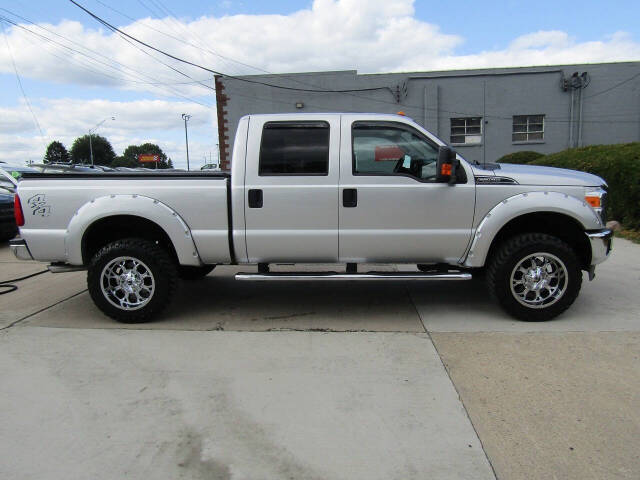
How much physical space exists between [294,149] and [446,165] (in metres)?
1.47

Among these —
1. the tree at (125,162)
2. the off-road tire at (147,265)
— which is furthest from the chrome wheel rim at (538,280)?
the tree at (125,162)

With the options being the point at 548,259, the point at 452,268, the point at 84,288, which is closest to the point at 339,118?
the point at 452,268

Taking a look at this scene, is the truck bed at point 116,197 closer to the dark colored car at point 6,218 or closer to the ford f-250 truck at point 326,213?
the ford f-250 truck at point 326,213

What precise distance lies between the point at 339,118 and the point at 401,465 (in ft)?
11.0

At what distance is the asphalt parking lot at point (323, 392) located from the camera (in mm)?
2742

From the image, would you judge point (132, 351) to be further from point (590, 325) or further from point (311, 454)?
point (590, 325)

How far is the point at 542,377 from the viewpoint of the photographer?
3.70 m

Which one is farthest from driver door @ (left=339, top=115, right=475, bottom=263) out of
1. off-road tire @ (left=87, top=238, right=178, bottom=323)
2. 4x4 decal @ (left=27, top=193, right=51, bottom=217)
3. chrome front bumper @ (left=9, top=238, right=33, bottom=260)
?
chrome front bumper @ (left=9, top=238, right=33, bottom=260)

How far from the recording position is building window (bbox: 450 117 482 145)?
24703 millimetres

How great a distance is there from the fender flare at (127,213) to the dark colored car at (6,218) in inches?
232

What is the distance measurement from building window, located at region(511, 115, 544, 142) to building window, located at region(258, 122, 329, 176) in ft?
72.7

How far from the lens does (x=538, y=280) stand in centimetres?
489

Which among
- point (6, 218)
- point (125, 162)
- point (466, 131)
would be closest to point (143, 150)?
point (125, 162)

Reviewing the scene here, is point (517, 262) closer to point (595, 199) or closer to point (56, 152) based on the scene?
point (595, 199)
